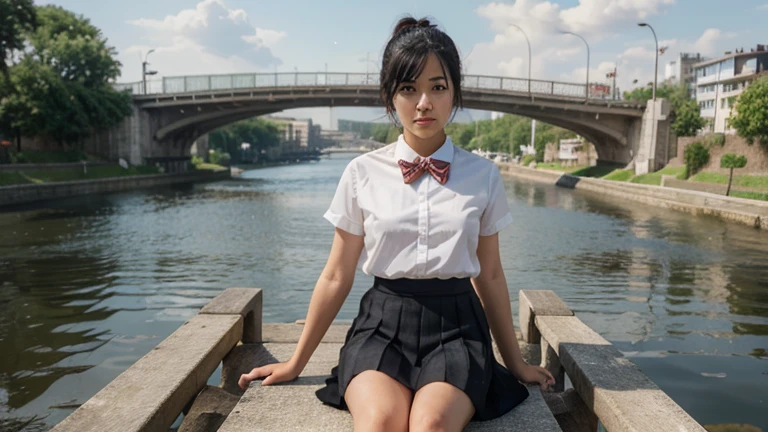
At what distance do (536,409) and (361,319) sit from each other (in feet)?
2.38

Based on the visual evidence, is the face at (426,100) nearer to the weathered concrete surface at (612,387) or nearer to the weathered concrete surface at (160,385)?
the weathered concrete surface at (612,387)

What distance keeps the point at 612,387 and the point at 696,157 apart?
28.7 meters

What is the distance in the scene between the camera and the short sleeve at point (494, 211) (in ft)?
8.32

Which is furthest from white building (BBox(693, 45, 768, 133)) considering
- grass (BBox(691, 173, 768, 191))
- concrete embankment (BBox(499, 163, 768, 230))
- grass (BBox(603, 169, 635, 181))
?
grass (BBox(691, 173, 768, 191))

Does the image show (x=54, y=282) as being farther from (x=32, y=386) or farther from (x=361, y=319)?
(x=361, y=319)

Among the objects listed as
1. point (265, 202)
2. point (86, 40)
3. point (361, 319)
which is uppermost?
point (86, 40)

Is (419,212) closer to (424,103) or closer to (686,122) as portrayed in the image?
(424,103)

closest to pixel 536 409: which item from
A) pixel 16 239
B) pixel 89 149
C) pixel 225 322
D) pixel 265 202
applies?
pixel 225 322

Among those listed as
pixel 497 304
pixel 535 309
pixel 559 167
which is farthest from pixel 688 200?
pixel 559 167

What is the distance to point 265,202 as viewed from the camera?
85.5 ft

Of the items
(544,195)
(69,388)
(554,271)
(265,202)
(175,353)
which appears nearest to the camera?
(175,353)

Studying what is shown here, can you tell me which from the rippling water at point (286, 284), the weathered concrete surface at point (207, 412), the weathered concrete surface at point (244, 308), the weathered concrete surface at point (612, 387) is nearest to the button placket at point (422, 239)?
the weathered concrete surface at point (612, 387)

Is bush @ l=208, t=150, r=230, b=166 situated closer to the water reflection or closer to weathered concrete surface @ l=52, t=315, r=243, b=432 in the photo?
the water reflection

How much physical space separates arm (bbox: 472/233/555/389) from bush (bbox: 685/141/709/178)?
28.6 meters
